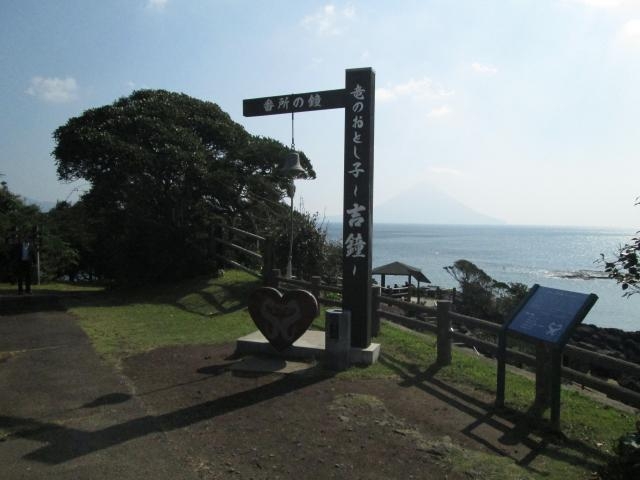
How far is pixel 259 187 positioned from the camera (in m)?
15.5

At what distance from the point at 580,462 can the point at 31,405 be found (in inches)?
207

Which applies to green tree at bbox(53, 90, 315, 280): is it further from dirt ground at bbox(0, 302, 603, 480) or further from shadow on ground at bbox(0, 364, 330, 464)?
shadow on ground at bbox(0, 364, 330, 464)

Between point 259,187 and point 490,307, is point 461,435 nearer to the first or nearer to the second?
point 259,187

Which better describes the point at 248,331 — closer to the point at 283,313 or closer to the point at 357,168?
the point at 283,313

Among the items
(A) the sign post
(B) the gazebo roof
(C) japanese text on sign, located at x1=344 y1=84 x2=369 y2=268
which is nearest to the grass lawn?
(A) the sign post

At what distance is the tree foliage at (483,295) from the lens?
24297 mm

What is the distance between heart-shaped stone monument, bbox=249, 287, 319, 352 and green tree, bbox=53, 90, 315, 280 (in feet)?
23.6

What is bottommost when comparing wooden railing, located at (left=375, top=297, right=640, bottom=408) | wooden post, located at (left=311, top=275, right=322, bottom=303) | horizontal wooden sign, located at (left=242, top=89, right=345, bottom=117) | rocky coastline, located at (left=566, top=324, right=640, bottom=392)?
rocky coastline, located at (left=566, top=324, right=640, bottom=392)

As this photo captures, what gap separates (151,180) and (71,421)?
9599 millimetres

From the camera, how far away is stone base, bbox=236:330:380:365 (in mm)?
7051

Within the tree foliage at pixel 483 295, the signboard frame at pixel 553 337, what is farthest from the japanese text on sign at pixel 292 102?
the tree foliage at pixel 483 295

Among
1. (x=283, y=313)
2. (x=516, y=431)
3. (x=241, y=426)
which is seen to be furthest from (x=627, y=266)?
(x=283, y=313)

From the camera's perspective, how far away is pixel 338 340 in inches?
263

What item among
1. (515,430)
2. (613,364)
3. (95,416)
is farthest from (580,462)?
(95,416)
